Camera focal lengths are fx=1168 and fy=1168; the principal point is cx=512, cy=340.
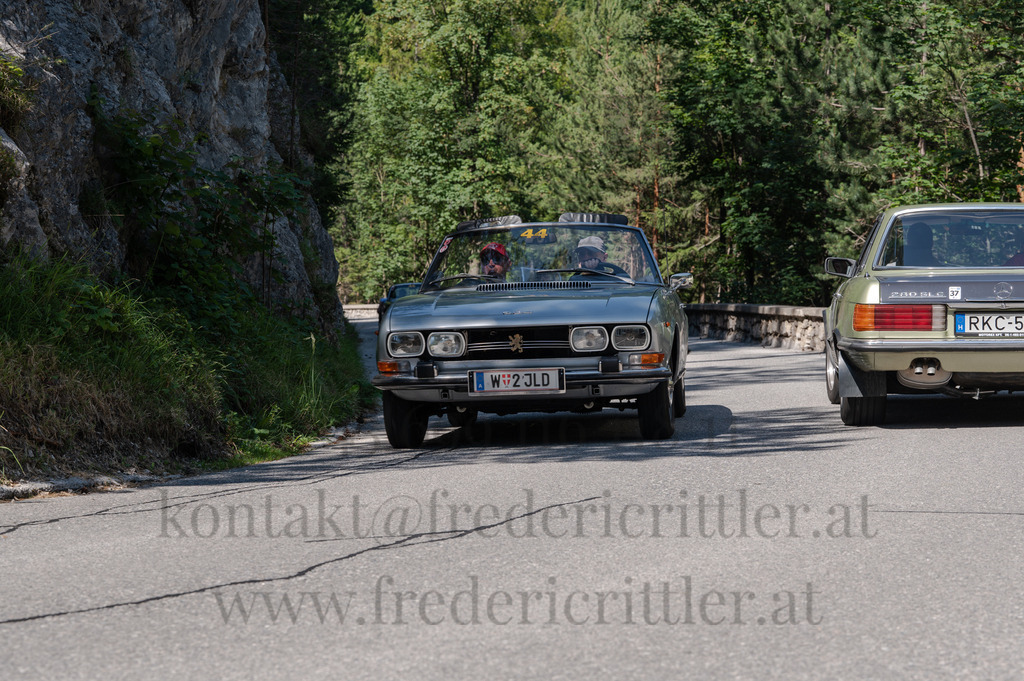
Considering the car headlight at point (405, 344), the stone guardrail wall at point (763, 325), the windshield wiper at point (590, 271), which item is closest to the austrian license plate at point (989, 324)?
the windshield wiper at point (590, 271)

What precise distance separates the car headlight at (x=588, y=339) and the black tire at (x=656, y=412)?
21.3 inches

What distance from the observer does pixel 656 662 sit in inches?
139

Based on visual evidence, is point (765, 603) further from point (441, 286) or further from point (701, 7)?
point (701, 7)

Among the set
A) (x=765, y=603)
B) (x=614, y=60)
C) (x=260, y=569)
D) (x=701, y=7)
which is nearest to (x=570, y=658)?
(x=765, y=603)

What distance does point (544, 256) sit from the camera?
9578 millimetres

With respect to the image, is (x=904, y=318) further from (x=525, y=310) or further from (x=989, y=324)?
(x=525, y=310)

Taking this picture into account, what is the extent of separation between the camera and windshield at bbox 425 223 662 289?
9.46 metres

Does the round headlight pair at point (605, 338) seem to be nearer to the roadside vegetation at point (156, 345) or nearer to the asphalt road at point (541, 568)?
the asphalt road at point (541, 568)

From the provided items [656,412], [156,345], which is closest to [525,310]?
[656,412]

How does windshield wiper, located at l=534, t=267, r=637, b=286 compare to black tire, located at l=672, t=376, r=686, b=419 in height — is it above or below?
above

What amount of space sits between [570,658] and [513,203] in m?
53.9

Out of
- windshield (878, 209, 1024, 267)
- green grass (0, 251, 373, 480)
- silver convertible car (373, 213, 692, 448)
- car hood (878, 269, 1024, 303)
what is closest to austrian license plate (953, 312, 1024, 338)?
car hood (878, 269, 1024, 303)

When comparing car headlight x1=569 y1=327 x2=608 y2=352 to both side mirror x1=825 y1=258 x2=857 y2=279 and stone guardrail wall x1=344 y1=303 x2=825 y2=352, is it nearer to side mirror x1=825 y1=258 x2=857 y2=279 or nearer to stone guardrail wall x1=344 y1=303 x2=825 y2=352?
side mirror x1=825 y1=258 x2=857 y2=279

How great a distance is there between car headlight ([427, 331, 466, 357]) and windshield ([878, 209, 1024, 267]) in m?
3.50
